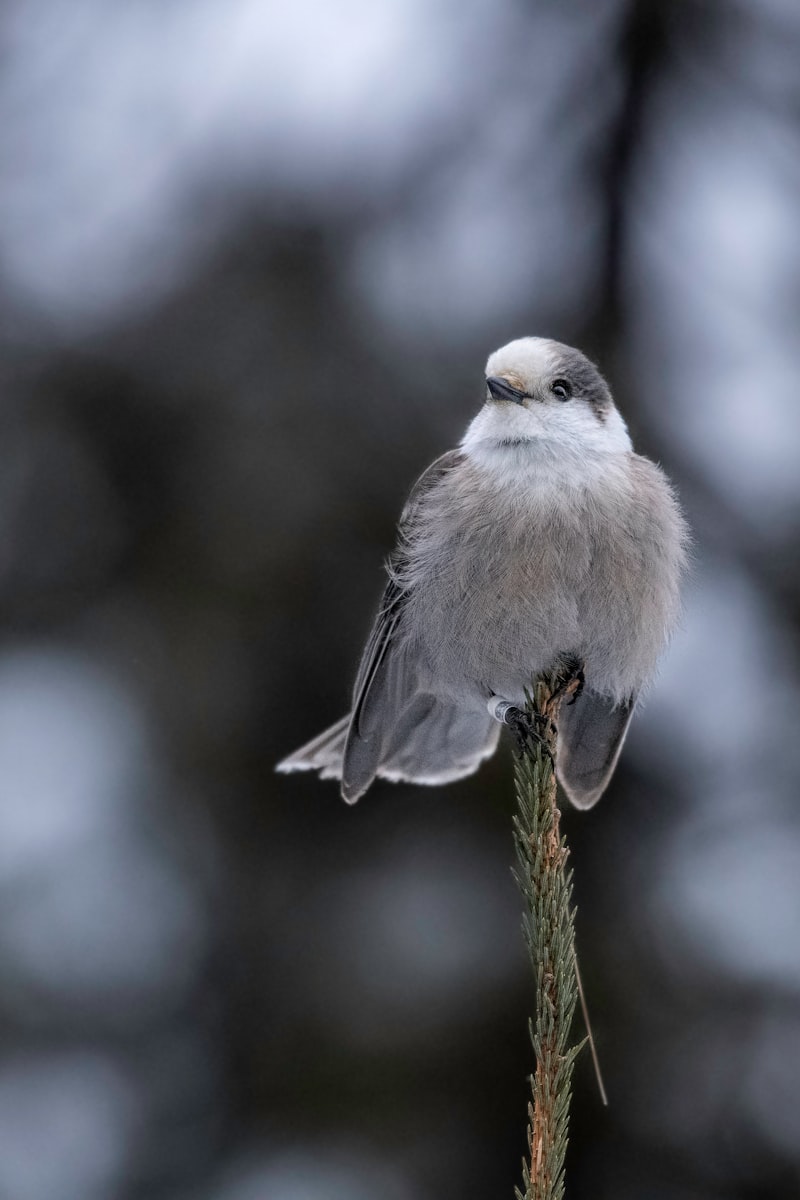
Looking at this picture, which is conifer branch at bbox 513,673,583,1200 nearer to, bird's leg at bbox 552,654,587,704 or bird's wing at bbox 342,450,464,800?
bird's leg at bbox 552,654,587,704

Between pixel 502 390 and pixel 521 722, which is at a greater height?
pixel 502 390

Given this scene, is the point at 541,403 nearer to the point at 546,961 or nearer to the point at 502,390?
the point at 502,390

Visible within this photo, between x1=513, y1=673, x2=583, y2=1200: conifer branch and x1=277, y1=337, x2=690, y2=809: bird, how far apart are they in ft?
1.79

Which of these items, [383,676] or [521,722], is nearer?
[521,722]

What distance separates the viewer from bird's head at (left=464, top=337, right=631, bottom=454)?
9.91 feet

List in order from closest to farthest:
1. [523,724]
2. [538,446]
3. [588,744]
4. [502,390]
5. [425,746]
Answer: [523,724] < [502,390] < [538,446] < [588,744] < [425,746]

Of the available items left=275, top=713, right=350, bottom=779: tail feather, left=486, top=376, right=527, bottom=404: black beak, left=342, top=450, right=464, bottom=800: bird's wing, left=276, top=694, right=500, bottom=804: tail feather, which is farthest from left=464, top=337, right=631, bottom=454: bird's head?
left=275, top=713, right=350, bottom=779: tail feather

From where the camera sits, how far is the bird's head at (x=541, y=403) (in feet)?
9.91

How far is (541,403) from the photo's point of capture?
10.0 feet

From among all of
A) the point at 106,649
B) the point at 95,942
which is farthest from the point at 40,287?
the point at 95,942

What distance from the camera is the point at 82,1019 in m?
5.18

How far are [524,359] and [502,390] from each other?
0.56 feet

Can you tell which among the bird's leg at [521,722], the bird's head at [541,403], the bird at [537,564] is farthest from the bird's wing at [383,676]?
the bird's leg at [521,722]

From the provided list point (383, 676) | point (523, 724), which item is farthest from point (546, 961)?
point (383, 676)
